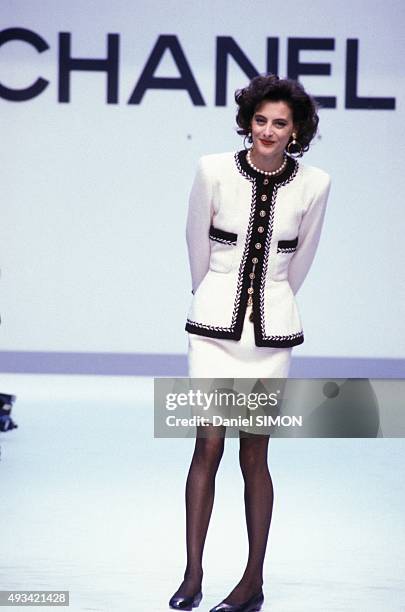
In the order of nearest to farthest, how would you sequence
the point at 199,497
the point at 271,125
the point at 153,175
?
the point at 271,125 → the point at 199,497 → the point at 153,175

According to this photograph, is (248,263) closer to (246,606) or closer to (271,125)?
(271,125)

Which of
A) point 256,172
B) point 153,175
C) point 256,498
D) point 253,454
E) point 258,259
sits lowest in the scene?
point 256,498

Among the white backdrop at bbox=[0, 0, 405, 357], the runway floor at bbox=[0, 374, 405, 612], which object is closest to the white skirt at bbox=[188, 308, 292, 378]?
the runway floor at bbox=[0, 374, 405, 612]

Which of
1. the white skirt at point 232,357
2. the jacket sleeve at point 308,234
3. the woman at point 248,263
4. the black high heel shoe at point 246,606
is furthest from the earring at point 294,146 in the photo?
the black high heel shoe at point 246,606

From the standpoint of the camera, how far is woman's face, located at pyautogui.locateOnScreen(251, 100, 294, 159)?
9.80 feet

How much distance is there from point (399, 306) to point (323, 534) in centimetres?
418

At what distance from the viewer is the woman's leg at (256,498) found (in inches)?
122

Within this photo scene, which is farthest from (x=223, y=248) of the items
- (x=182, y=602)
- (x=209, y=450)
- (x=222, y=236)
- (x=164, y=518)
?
(x=164, y=518)

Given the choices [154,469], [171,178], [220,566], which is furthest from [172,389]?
[171,178]

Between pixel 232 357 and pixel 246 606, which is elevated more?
pixel 232 357

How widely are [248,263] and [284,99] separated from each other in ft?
1.32

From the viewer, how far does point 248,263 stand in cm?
305

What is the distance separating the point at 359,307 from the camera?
26.2 feet

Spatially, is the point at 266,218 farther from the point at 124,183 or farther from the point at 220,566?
the point at 124,183
